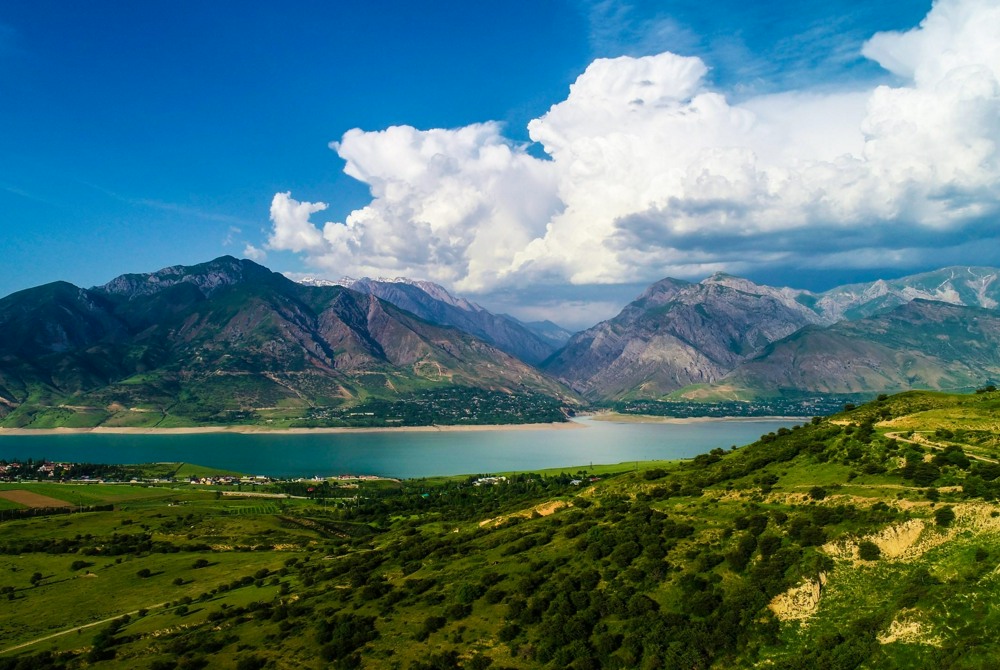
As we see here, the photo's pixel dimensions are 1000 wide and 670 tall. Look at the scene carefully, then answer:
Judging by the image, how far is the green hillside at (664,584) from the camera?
38.3m

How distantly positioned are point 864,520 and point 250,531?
112 metres

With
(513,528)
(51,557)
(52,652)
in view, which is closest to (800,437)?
(513,528)

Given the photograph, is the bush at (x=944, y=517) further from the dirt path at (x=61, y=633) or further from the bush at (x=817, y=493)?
the dirt path at (x=61, y=633)

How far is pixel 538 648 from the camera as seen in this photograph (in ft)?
141

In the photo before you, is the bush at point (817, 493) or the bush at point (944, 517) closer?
the bush at point (944, 517)

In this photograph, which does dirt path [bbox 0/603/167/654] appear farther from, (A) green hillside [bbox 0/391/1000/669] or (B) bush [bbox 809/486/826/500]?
(B) bush [bbox 809/486/826/500]

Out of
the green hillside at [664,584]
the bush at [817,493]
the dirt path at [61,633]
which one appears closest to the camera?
the green hillside at [664,584]

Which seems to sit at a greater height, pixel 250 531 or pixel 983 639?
pixel 983 639

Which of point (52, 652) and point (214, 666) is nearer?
point (214, 666)

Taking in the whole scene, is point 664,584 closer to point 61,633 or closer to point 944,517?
point 944,517

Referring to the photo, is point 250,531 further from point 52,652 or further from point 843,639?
point 843,639

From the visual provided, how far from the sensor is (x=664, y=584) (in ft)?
154

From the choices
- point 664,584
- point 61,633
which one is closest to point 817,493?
point 664,584

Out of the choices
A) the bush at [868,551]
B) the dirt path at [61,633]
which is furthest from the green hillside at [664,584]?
the dirt path at [61,633]
